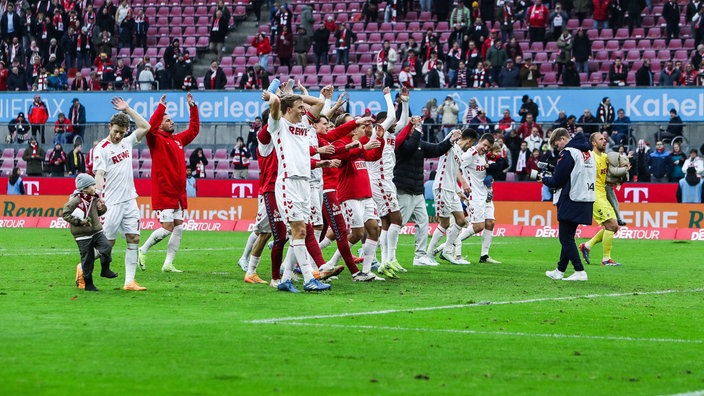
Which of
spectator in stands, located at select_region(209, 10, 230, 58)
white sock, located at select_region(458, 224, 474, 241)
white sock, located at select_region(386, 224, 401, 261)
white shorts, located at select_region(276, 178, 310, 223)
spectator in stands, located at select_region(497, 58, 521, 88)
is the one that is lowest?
white sock, located at select_region(458, 224, 474, 241)

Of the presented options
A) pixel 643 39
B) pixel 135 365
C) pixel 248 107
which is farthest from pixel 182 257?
pixel 643 39

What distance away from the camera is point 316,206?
58.9 feet

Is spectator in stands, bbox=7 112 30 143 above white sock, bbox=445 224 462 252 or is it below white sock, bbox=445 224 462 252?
above

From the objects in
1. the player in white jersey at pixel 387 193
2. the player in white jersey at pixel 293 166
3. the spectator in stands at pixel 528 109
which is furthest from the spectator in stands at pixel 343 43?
Result: the player in white jersey at pixel 293 166

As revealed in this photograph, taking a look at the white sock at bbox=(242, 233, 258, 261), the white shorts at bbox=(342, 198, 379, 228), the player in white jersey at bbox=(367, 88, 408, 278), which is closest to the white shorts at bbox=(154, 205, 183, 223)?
the white sock at bbox=(242, 233, 258, 261)

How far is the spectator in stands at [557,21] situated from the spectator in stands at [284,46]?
369 inches

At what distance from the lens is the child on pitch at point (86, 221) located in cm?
1566

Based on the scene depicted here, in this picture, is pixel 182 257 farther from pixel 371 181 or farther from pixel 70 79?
pixel 70 79

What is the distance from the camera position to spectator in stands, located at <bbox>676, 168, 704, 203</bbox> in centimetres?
3288

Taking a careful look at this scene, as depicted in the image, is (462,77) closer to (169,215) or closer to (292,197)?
(169,215)

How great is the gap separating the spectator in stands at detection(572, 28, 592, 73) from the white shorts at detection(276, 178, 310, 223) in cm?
2468

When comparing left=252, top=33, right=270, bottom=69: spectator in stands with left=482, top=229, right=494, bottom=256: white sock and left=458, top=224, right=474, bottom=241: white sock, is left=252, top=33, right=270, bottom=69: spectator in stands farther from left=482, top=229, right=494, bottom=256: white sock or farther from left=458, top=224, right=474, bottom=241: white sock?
left=482, top=229, right=494, bottom=256: white sock

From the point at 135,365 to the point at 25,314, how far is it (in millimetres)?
3789

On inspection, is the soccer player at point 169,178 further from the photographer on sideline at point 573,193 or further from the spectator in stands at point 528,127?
the spectator in stands at point 528,127
